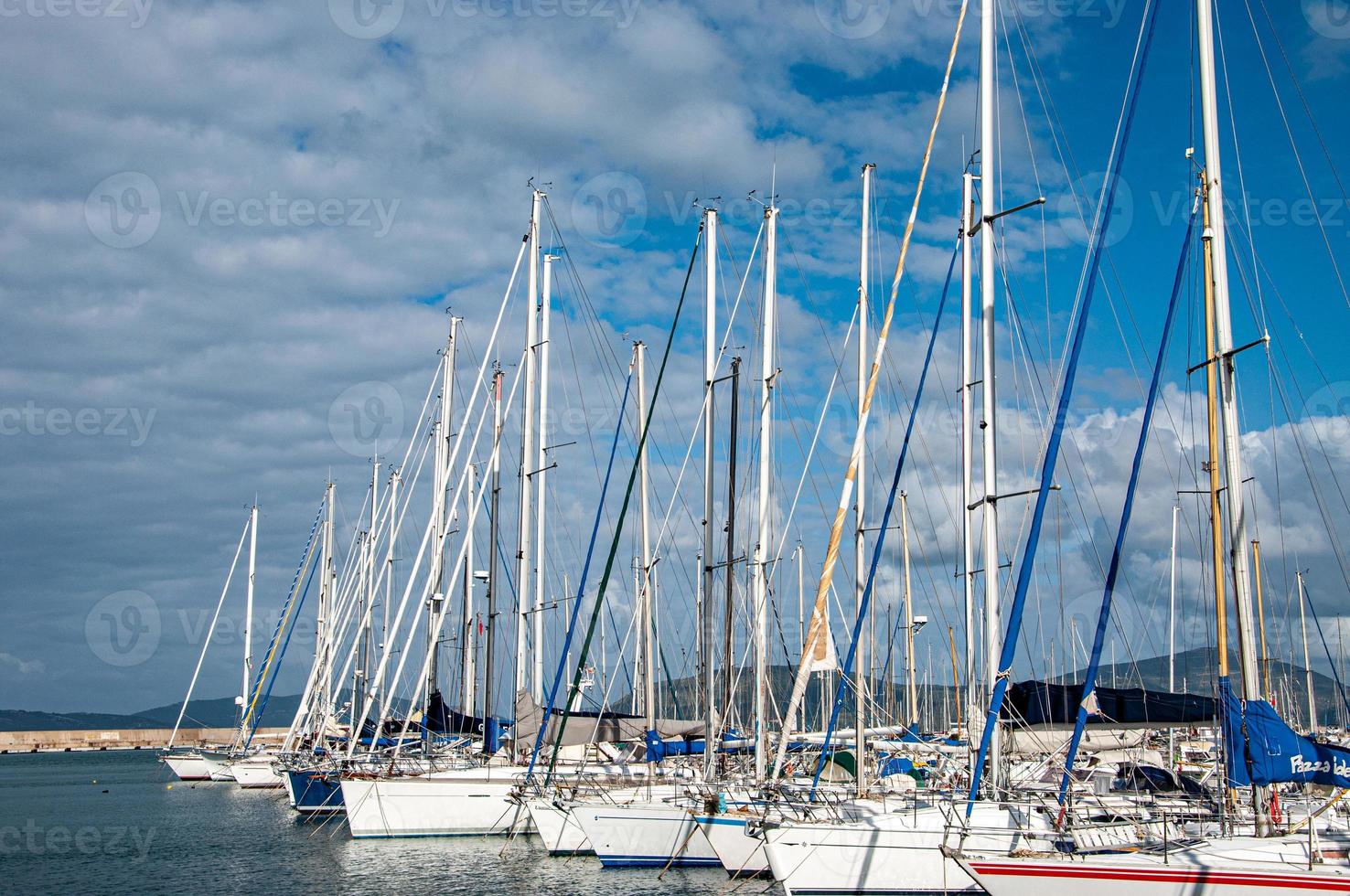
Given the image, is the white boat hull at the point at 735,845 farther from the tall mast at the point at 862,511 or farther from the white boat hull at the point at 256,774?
the white boat hull at the point at 256,774

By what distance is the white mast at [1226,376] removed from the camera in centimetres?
1912

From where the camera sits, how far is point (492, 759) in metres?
38.9

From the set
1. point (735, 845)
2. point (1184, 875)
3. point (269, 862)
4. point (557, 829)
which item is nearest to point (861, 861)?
point (735, 845)

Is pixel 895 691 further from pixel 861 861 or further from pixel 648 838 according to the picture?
pixel 861 861

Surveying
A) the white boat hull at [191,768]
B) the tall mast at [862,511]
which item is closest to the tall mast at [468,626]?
the tall mast at [862,511]

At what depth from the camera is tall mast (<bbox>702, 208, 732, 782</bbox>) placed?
1201 inches

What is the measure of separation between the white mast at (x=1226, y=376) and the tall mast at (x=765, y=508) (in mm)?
12944

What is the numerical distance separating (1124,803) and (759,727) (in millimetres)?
8798

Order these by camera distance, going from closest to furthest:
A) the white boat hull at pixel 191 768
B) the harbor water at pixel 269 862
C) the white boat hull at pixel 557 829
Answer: the harbor water at pixel 269 862 < the white boat hull at pixel 557 829 < the white boat hull at pixel 191 768

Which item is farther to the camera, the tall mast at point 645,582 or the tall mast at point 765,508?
the tall mast at point 645,582

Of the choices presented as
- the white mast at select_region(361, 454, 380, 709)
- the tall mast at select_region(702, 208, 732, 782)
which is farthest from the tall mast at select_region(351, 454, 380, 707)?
the tall mast at select_region(702, 208, 732, 782)

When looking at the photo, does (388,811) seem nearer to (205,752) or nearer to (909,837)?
(909,837)

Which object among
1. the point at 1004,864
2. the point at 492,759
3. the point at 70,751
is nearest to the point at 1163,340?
the point at 1004,864

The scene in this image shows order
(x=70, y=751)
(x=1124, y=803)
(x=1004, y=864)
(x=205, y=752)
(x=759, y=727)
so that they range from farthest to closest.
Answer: (x=70, y=751)
(x=205, y=752)
(x=759, y=727)
(x=1124, y=803)
(x=1004, y=864)
